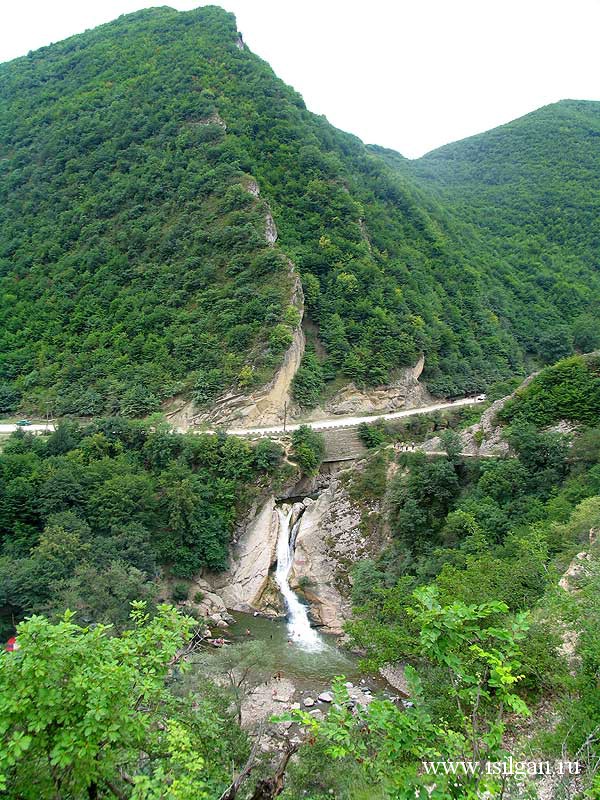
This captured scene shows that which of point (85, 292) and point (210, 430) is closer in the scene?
point (210, 430)

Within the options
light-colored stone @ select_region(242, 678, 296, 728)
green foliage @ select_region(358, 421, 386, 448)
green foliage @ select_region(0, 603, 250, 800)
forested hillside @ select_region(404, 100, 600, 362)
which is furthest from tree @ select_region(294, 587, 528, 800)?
forested hillside @ select_region(404, 100, 600, 362)

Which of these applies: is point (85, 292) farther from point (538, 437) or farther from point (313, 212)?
point (538, 437)

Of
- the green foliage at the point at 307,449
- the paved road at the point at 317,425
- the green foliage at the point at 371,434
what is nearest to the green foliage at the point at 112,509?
the green foliage at the point at 307,449

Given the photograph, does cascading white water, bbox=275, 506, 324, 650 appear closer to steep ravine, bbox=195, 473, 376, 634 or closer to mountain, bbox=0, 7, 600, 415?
steep ravine, bbox=195, 473, 376, 634

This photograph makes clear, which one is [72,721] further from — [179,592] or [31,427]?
[31,427]

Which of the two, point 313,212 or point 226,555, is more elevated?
point 313,212

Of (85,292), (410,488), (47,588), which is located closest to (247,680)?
(47,588)
